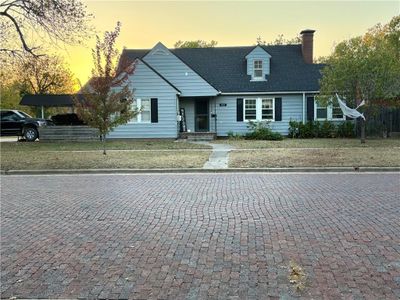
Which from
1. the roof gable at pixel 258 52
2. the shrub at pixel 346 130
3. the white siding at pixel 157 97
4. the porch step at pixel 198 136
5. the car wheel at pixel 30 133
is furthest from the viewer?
the roof gable at pixel 258 52

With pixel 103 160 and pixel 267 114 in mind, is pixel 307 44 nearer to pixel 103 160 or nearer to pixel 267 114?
pixel 267 114

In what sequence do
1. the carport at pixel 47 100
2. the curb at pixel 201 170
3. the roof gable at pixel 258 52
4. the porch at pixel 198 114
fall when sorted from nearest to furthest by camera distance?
1. the curb at pixel 201 170
2. the porch at pixel 198 114
3. the roof gable at pixel 258 52
4. the carport at pixel 47 100

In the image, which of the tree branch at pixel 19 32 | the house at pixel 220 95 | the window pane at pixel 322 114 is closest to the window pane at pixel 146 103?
the house at pixel 220 95

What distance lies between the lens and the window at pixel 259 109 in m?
26.8

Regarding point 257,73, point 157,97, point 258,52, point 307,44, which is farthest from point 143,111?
point 307,44

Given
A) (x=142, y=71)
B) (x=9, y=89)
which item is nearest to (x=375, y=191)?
(x=142, y=71)

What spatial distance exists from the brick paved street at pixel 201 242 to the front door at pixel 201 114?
58.7ft

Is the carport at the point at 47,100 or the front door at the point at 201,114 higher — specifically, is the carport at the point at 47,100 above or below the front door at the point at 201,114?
above

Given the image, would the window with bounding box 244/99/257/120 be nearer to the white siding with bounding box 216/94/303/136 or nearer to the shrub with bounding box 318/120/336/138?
the white siding with bounding box 216/94/303/136

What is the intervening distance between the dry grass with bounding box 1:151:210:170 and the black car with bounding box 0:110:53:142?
8987 mm

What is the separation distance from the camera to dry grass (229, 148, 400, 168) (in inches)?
524

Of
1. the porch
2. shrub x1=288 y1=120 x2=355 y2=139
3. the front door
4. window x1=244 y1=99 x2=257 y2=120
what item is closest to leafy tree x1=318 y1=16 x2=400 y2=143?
shrub x1=288 y1=120 x2=355 y2=139

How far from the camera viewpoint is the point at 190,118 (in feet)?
89.9

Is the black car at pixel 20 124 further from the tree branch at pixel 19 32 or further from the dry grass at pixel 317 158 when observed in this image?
the dry grass at pixel 317 158
